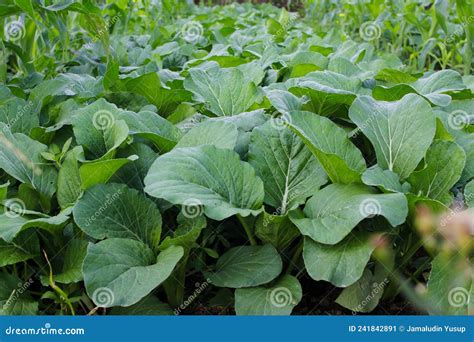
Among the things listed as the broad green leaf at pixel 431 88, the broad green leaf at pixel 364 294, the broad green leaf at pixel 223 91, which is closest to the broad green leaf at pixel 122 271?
the broad green leaf at pixel 364 294

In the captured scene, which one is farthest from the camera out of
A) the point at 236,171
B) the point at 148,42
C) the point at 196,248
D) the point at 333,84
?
the point at 148,42

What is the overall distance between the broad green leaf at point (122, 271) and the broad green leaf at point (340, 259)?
298 mm

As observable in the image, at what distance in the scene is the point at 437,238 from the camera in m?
1.39

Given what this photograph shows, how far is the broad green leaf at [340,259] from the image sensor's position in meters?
1.26

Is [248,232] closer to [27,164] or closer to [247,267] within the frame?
[247,267]

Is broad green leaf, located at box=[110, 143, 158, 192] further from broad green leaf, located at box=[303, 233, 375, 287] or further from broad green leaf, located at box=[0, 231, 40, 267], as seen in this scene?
broad green leaf, located at box=[303, 233, 375, 287]

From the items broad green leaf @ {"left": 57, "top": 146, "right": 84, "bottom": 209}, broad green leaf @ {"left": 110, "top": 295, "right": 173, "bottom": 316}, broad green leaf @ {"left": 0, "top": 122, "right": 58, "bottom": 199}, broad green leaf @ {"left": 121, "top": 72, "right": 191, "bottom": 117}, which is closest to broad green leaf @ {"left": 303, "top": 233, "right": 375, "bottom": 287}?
broad green leaf @ {"left": 110, "top": 295, "right": 173, "bottom": 316}

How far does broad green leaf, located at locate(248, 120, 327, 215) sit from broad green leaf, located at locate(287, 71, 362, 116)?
0.20 metres

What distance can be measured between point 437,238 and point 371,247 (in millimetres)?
204

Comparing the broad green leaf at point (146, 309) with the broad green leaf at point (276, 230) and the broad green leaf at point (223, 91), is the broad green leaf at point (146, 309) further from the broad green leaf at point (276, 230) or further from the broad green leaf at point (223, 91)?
the broad green leaf at point (223, 91)

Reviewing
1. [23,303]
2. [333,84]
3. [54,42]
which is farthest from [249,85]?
[54,42]

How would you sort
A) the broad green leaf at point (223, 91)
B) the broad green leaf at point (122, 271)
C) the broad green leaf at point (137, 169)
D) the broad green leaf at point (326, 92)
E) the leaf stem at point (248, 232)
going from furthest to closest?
the broad green leaf at point (223, 91) → the broad green leaf at point (326, 92) → the broad green leaf at point (137, 169) → the leaf stem at point (248, 232) → the broad green leaf at point (122, 271)

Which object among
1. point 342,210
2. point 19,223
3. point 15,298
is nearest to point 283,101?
point 342,210

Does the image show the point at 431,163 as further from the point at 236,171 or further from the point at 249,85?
the point at 249,85
